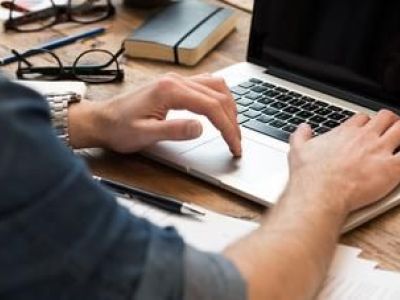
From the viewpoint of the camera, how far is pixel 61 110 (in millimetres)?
1181

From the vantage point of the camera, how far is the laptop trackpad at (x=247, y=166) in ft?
3.38

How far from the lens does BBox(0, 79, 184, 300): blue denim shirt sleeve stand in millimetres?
649

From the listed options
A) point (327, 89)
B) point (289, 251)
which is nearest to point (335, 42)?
point (327, 89)

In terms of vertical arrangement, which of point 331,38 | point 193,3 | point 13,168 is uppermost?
point 13,168

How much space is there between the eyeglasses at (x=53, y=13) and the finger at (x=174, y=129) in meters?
0.61

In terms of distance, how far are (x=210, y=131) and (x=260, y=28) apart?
292 mm

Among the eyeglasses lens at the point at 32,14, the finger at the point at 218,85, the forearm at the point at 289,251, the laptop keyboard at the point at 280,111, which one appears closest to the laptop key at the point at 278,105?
the laptop keyboard at the point at 280,111

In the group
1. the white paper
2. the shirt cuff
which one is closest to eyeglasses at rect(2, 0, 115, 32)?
the white paper

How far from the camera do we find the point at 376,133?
42.8 inches

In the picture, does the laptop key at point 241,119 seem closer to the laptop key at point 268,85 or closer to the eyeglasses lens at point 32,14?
the laptop key at point 268,85

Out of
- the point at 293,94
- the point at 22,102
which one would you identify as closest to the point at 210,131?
the point at 293,94

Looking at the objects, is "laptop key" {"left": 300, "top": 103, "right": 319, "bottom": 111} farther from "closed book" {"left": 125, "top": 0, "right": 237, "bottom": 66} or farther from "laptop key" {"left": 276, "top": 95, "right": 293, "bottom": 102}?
"closed book" {"left": 125, "top": 0, "right": 237, "bottom": 66}

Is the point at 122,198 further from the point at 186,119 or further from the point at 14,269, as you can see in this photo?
the point at 14,269

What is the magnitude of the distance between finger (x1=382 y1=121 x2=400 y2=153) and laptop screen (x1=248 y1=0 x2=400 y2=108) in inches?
5.5
